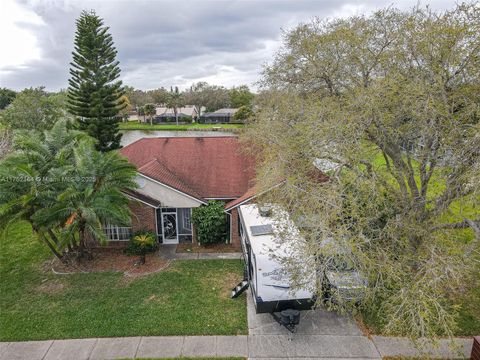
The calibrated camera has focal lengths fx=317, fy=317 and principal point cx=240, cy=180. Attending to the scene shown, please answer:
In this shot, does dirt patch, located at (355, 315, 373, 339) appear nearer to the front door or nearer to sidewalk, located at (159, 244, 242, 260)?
sidewalk, located at (159, 244, 242, 260)

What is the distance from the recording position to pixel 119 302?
1009 centimetres

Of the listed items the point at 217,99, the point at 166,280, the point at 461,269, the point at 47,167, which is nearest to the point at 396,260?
the point at 461,269

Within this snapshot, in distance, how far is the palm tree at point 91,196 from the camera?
10609 mm

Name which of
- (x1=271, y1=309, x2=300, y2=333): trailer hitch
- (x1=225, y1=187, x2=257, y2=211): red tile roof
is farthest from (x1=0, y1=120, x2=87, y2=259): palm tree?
(x1=271, y1=309, x2=300, y2=333): trailer hitch

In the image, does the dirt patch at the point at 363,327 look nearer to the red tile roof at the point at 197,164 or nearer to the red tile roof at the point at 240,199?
the red tile roof at the point at 240,199

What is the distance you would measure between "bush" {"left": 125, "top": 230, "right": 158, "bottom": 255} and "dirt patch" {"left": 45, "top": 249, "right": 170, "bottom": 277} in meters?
0.36

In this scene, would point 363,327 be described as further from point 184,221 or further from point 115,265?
point 115,265

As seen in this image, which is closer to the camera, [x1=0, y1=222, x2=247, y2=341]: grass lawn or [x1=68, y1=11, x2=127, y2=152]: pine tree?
[x1=0, y1=222, x2=247, y2=341]: grass lawn

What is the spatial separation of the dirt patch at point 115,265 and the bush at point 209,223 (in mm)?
1871

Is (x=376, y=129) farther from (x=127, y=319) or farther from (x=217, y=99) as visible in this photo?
(x=217, y=99)

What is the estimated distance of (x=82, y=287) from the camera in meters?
11.0

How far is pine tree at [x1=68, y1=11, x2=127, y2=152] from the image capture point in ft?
80.8

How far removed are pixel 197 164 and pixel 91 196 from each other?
5.88 meters

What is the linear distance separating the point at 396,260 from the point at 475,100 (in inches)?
193
